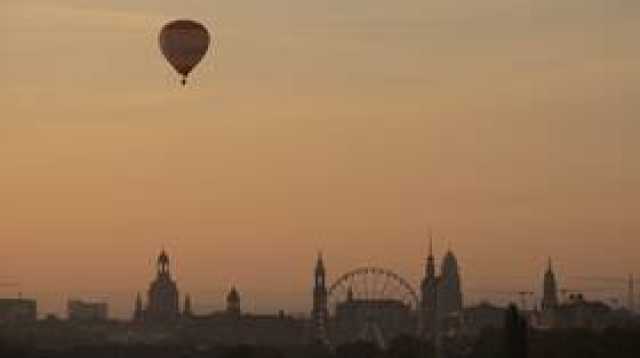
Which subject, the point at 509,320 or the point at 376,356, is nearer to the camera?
the point at 509,320

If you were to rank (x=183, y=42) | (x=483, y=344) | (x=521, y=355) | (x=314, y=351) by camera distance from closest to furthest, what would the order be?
(x=521, y=355) → (x=183, y=42) → (x=483, y=344) → (x=314, y=351)

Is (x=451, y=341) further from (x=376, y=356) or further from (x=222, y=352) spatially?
(x=376, y=356)

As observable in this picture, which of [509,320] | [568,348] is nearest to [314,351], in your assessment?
[568,348]

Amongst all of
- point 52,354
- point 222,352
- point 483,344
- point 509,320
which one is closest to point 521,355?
point 509,320

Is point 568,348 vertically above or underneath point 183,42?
underneath

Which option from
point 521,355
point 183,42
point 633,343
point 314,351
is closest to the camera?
point 521,355

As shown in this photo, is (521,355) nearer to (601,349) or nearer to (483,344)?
(601,349)
